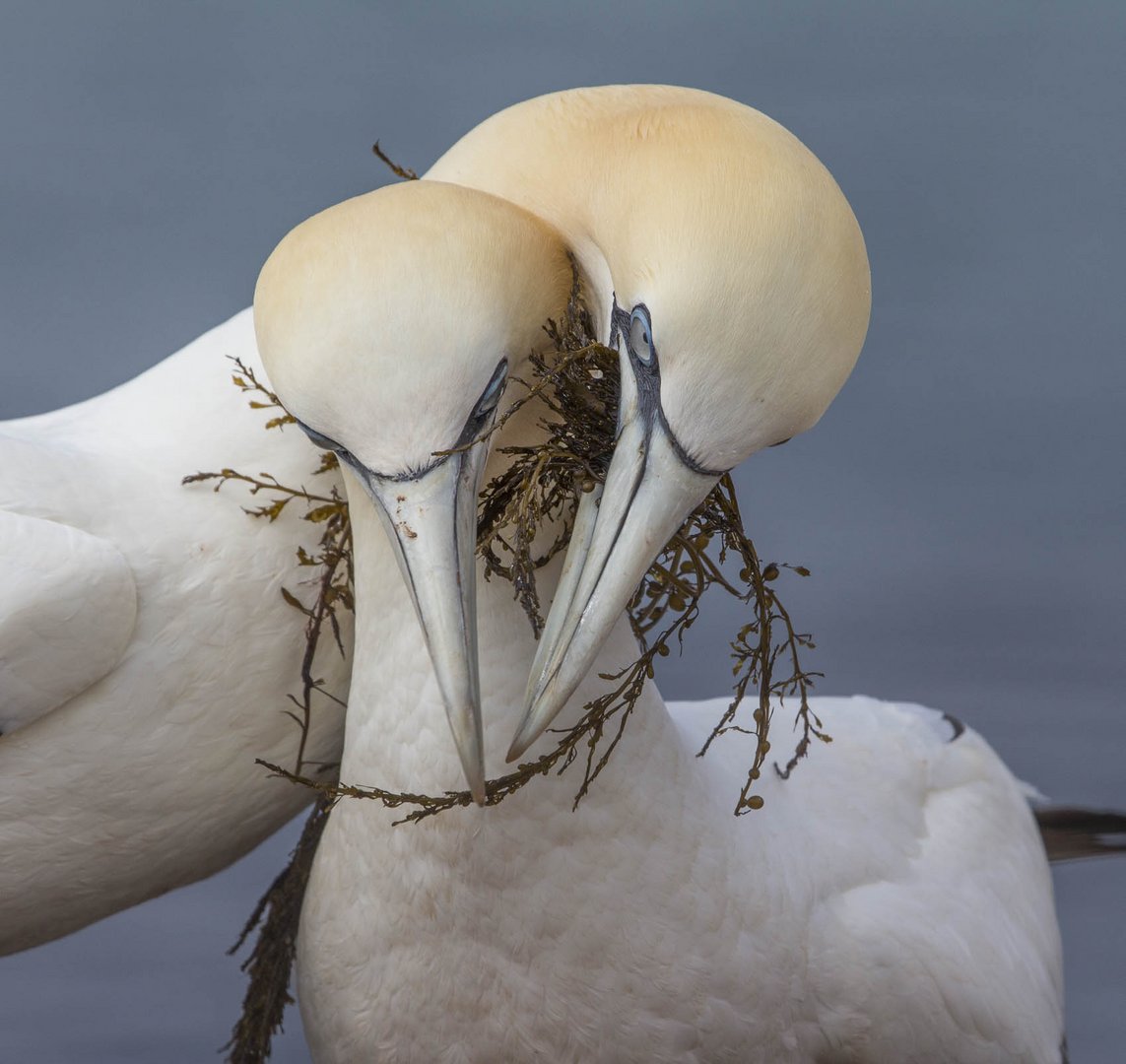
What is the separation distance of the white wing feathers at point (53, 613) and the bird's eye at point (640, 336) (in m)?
0.76

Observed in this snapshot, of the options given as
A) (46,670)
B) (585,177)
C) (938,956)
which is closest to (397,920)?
(46,670)

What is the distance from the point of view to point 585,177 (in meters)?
1.80

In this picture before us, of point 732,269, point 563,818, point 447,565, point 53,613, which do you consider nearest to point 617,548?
point 447,565

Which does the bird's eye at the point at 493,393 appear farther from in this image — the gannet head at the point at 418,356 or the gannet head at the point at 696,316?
the gannet head at the point at 696,316

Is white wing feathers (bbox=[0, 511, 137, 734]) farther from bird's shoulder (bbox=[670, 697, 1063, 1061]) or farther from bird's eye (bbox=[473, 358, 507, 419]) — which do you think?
bird's shoulder (bbox=[670, 697, 1063, 1061])

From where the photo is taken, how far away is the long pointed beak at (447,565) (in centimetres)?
168

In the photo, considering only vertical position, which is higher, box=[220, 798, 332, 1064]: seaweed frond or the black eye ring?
the black eye ring

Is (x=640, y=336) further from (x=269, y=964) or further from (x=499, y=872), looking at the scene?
(x=269, y=964)

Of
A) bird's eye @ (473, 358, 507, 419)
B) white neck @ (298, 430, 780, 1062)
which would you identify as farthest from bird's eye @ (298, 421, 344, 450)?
white neck @ (298, 430, 780, 1062)

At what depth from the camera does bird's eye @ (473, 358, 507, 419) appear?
1.69 m

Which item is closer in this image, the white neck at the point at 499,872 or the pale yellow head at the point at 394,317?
the pale yellow head at the point at 394,317

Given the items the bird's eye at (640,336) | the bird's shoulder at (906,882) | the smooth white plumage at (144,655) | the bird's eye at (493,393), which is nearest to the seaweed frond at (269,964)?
the smooth white plumage at (144,655)

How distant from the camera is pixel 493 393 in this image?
5.58 ft

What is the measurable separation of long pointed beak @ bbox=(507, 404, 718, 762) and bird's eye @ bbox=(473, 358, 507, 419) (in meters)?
0.13
